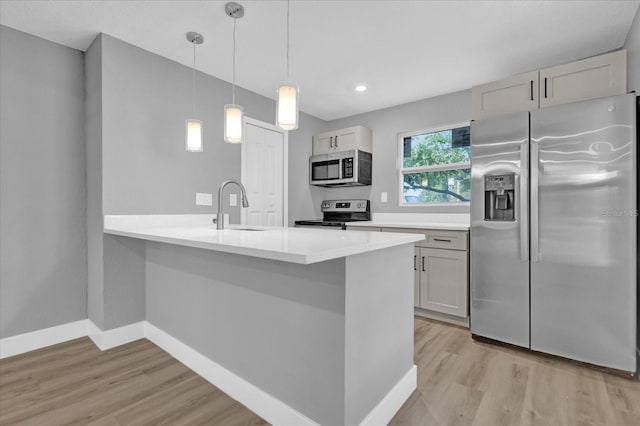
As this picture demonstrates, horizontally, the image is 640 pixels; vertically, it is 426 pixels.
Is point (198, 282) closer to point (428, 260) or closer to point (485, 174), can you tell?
point (428, 260)

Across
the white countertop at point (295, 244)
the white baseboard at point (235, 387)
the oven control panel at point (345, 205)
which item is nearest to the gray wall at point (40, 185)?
the white countertop at point (295, 244)

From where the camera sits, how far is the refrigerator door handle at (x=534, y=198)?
7.22ft

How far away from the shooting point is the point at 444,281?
2.85m

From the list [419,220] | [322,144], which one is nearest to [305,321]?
[419,220]

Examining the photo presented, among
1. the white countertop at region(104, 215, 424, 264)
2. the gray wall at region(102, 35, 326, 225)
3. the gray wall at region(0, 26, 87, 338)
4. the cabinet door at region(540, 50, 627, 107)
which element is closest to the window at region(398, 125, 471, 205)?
the cabinet door at region(540, 50, 627, 107)

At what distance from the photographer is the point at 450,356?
2.21 metres

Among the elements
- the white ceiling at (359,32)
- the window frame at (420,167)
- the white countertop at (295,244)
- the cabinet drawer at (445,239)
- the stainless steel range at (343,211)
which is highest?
the white ceiling at (359,32)

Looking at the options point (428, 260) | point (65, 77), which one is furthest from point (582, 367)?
point (65, 77)

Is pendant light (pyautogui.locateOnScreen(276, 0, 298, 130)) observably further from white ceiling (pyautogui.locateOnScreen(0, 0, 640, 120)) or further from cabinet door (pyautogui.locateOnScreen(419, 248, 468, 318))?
cabinet door (pyautogui.locateOnScreen(419, 248, 468, 318))

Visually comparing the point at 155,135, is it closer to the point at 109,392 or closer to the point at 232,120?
the point at 232,120

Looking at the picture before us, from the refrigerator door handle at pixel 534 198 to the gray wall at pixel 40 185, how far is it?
3.48 metres

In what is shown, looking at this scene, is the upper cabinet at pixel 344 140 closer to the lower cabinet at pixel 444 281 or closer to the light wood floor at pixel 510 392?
the lower cabinet at pixel 444 281

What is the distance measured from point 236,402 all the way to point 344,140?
3.13 meters

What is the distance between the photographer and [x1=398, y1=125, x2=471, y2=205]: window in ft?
11.3
